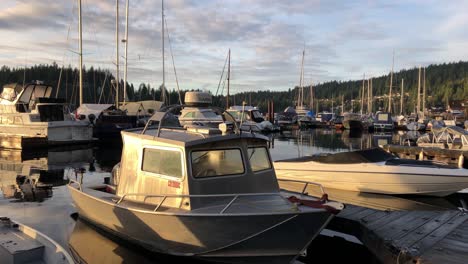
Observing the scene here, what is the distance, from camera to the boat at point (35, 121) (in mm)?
31312

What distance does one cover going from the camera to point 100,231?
11.0 m

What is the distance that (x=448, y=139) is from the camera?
2723cm

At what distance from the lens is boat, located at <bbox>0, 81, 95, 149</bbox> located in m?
31.3

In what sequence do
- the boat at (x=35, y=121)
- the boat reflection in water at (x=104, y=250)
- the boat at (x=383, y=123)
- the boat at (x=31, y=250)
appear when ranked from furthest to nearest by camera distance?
the boat at (x=383, y=123)
the boat at (x=35, y=121)
the boat reflection in water at (x=104, y=250)
the boat at (x=31, y=250)

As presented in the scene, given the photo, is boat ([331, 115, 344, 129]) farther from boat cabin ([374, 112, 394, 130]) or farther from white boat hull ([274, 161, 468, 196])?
white boat hull ([274, 161, 468, 196])

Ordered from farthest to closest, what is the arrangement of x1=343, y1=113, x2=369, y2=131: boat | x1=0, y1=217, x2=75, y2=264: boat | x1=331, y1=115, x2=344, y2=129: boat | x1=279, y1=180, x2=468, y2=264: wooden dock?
x1=331, y1=115, x2=344, y2=129: boat < x1=343, y1=113, x2=369, y2=131: boat < x1=279, y1=180, x2=468, y2=264: wooden dock < x1=0, y1=217, x2=75, y2=264: boat

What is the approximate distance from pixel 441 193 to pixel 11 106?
101 feet

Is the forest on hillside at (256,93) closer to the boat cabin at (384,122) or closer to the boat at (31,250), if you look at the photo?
the boat cabin at (384,122)

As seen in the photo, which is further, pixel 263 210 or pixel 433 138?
pixel 433 138

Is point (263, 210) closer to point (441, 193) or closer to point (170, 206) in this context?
point (170, 206)

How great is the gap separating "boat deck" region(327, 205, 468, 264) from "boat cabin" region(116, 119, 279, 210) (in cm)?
209

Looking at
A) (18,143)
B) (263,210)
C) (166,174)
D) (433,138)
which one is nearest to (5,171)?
(18,143)

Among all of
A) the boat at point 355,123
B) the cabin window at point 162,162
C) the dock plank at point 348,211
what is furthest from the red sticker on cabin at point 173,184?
the boat at point 355,123

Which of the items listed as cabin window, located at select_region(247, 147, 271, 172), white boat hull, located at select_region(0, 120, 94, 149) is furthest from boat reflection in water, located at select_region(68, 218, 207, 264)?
white boat hull, located at select_region(0, 120, 94, 149)
